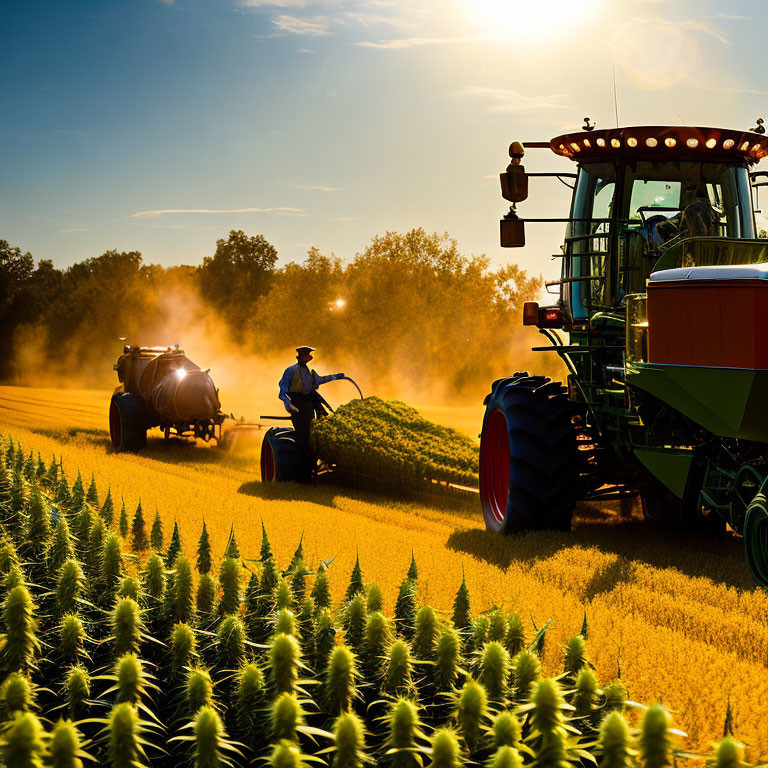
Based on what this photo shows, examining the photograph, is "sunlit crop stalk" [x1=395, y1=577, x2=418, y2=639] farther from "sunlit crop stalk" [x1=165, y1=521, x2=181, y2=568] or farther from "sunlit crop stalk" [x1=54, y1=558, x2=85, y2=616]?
"sunlit crop stalk" [x1=165, y1=521, x2=181, y2=568]

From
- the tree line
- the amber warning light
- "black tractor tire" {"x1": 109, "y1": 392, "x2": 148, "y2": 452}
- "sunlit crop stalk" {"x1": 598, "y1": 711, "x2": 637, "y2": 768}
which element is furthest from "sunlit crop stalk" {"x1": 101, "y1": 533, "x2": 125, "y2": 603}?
the tree line

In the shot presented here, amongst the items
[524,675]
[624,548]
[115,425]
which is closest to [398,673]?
[524,675]

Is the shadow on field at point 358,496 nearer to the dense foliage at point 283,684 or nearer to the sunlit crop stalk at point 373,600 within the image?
the dense foliage at point 283,684

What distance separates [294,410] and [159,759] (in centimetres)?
737

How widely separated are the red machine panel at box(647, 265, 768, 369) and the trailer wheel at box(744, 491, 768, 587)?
75 centimetres

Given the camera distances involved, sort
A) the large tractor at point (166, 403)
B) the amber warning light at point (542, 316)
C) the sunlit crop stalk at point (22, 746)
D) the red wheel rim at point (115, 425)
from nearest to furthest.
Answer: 1. the sunlit crop stalk at point (22, 746)
2. the amber warning light at point (542, 316)
3. the large tractor at point (166, 403)
4. the red wheel rim at point (115, 425)

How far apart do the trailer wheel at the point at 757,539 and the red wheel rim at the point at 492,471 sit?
2909mm

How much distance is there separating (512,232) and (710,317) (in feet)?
6.60

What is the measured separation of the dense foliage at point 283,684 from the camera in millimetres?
2578

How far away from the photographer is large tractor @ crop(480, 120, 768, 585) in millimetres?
5578

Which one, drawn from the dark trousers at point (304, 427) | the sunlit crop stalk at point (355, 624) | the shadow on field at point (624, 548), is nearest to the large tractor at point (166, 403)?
the dark trousers at point (304, 427)

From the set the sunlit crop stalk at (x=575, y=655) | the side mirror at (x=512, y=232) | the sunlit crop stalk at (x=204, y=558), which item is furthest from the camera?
the side mirror at (x=512, y=232)

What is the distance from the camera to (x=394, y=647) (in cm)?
326

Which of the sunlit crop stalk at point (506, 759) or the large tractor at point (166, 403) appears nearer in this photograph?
the sunlit crop stalk at point (506, 759)
